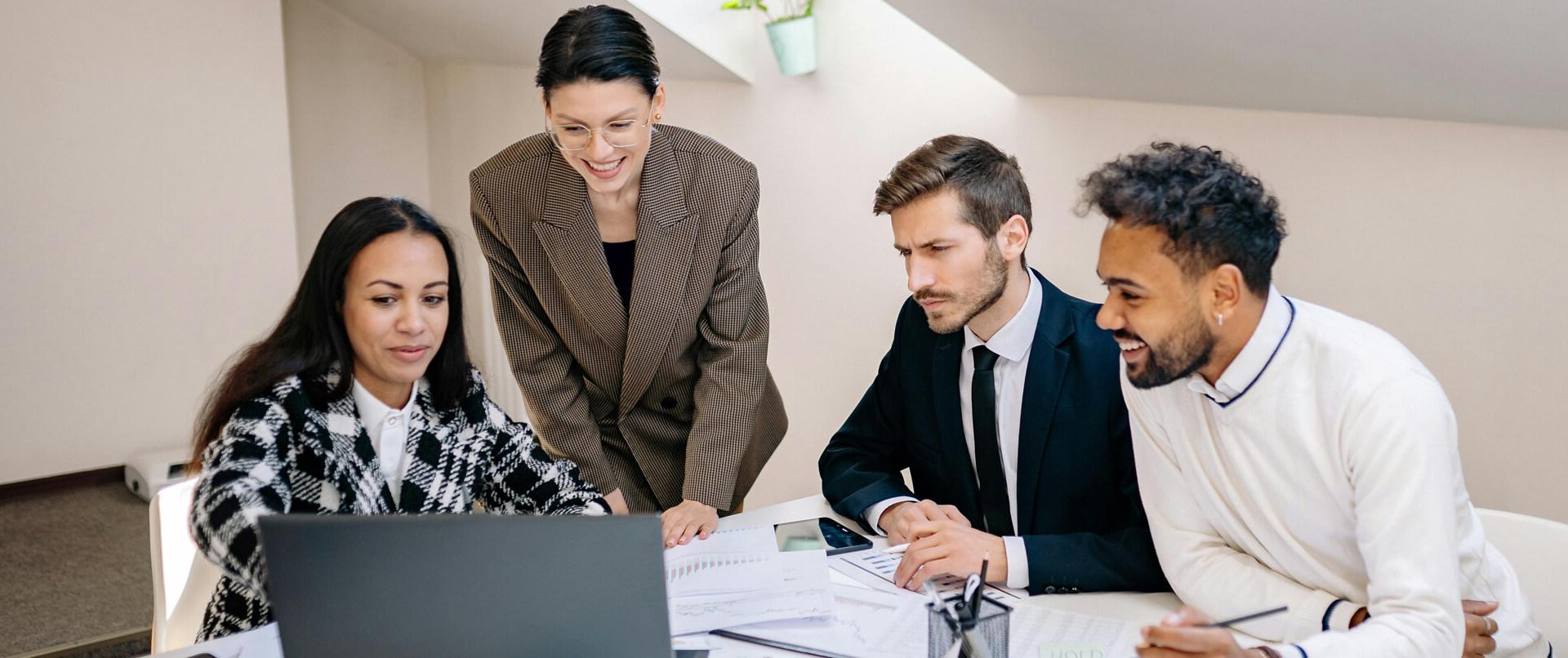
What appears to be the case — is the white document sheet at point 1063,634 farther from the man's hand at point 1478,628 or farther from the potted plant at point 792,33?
the potted plant at point 792,33

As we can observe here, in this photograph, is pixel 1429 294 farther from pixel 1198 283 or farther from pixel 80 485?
pixel 80 485

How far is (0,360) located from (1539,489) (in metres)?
4.46

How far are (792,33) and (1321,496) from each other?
2446mm

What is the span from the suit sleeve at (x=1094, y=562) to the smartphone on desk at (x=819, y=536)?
29cm

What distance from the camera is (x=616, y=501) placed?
6.91ft

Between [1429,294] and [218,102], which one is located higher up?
[218,102]

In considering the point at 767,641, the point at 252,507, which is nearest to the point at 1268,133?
the point at 767,641

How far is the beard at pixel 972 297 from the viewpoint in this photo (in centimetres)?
183

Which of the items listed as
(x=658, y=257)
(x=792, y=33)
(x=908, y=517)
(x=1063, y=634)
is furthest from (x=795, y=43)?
(x=1063, y=634)

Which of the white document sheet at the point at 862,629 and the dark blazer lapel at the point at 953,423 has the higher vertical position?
the dark blazer lapel at the point at 953,423

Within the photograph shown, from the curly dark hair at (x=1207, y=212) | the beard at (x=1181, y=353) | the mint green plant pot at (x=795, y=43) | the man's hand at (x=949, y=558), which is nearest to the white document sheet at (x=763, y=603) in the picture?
the man's hand at (x=949, y=558)

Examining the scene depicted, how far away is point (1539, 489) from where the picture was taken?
2137 mm

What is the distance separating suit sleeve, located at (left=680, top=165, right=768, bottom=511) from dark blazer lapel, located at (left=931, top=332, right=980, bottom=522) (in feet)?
1.31

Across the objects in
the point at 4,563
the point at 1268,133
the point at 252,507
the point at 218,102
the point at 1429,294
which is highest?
the point at 218,102
